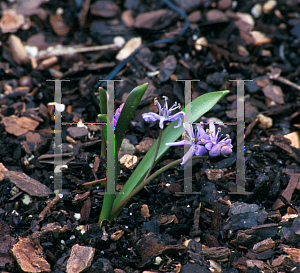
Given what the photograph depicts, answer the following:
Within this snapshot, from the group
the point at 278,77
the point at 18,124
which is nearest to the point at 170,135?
the point at 18,124

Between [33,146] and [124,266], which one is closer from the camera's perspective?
[124,266]

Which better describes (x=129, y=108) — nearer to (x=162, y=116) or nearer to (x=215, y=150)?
(x=162, y=116)

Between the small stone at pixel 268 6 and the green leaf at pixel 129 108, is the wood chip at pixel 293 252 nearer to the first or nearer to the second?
the green leaf at pixel 129 108

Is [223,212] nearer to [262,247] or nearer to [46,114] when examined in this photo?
[262,247]

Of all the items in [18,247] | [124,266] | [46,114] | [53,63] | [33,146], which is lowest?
[124,266]

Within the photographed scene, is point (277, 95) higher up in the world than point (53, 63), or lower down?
lower down

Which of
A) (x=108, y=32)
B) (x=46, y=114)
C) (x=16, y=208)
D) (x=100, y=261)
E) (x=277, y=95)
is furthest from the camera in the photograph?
(x=108, y=32)

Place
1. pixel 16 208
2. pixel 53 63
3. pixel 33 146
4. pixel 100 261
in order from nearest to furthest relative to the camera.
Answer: pixel 100 261
pixel 16 208
pixel 33 146
pixel 53 63

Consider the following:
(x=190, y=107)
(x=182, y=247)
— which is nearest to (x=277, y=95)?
(x=190, y=107)
